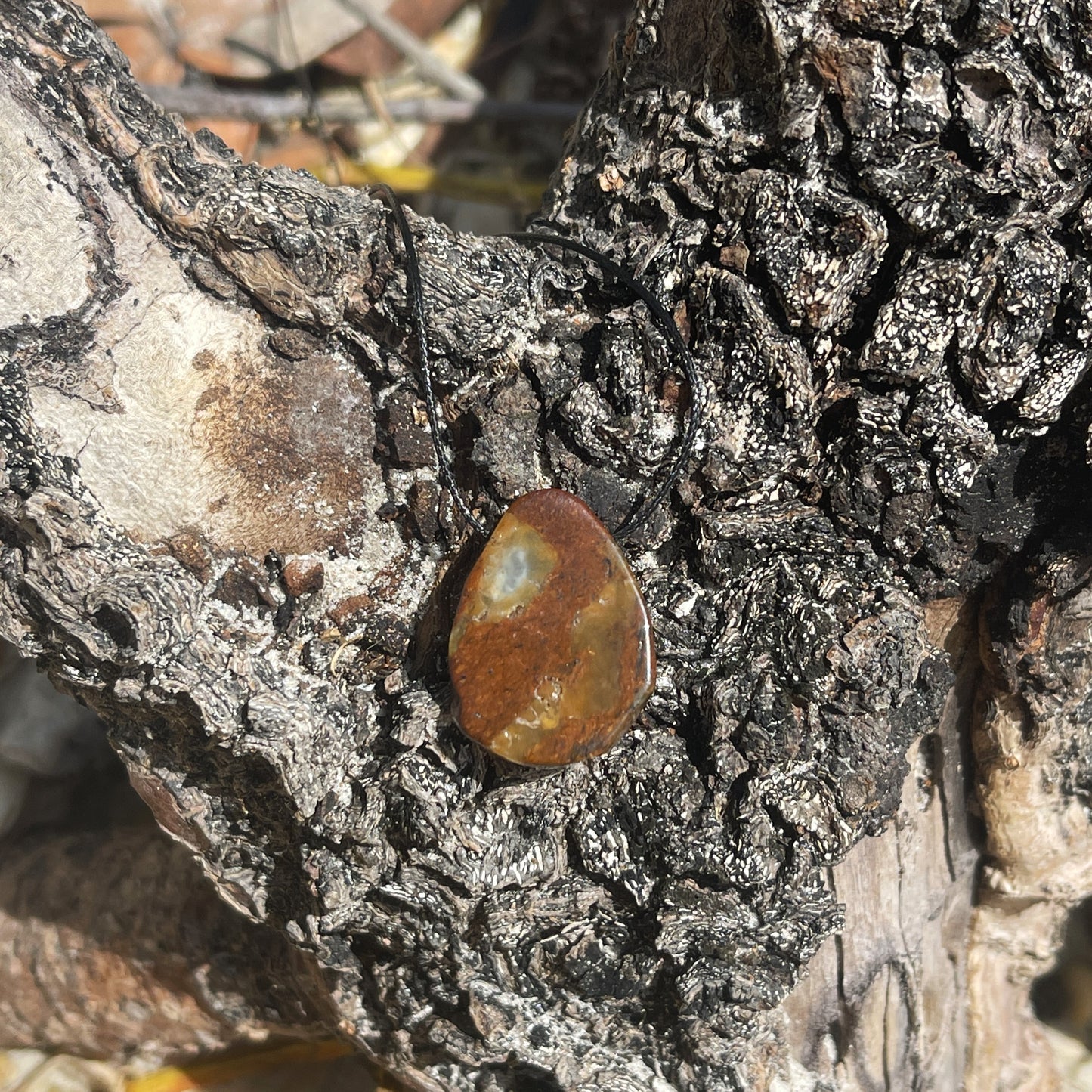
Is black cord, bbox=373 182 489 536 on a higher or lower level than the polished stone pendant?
higher

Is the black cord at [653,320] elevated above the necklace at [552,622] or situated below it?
above

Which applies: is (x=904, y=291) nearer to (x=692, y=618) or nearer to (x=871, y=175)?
(x=871, y=175)

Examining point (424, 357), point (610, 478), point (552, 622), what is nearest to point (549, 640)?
point (552, 622)

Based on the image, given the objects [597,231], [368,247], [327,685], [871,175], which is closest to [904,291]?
[871,175]

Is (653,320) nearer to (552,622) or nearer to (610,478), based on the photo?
(610,478)

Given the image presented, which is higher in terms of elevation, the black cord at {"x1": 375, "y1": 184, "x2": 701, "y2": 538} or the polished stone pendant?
the black cord at {"x1": 375, "y1": 184, "x2": 701, "y2": 538}
